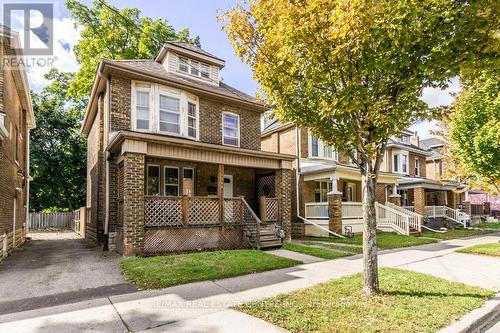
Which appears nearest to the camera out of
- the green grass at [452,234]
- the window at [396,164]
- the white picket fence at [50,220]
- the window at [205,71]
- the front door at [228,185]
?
the front door at [228,185]

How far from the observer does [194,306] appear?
18.0 feet

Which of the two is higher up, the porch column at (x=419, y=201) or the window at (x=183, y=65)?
the window at (x=183, y=65)

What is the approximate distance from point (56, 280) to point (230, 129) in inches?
395

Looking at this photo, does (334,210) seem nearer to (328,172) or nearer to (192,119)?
(328,172)

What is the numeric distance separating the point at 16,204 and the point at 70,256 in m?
5.34

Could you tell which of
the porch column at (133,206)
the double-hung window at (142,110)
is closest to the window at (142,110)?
the double-hung window at (142,110)

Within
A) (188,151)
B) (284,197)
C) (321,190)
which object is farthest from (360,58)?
(321,190)

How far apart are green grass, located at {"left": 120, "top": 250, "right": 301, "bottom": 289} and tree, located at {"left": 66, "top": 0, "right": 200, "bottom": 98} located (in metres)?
20.2

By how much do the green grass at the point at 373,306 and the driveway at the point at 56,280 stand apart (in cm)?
347

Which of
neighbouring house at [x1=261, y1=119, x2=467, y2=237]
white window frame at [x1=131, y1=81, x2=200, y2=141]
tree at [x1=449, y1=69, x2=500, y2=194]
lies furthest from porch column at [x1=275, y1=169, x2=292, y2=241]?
tree at [x1=449, y1=69, x2=500, y2=194]

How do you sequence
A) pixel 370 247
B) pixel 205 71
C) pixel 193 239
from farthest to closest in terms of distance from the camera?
pixel 205 71
pixel 193 239
pixel 370 247

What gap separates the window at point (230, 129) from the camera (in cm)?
1522

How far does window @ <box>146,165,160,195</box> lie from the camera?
12945 millimetres

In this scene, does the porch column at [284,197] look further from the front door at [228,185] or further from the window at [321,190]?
the window at [321,190]
